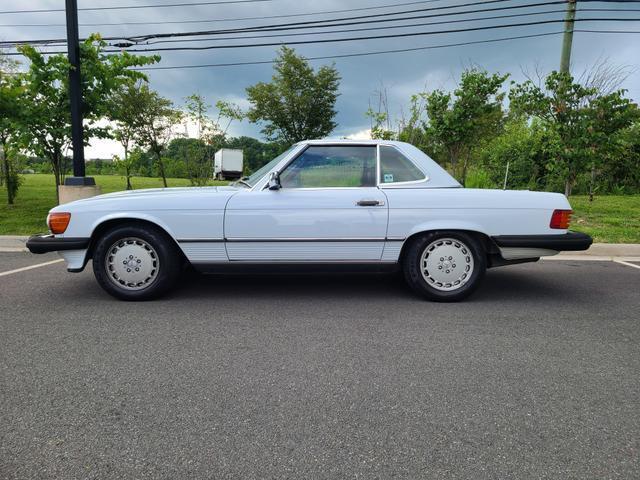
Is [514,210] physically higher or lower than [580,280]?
higher

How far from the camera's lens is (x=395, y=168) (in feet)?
13.8

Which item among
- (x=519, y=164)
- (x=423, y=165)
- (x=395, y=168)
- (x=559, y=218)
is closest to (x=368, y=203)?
(x=395, y=168)

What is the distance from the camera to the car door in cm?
395

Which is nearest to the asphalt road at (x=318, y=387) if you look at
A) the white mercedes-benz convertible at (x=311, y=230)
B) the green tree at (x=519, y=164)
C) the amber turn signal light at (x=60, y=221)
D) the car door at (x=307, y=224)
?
the white mercedes-benz convertible at (x=311, y=230)

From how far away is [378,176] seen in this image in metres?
4.15

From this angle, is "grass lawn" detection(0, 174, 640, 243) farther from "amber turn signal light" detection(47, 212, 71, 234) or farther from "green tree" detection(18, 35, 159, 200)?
"amber turn signal light" detection(47, 212, 71, 234)

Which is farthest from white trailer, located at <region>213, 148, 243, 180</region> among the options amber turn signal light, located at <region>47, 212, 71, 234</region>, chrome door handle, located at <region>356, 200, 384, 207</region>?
chrome door handle, located at <region>356, 200, 384, 207</region>

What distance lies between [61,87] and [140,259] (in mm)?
7623

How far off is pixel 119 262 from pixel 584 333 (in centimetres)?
398

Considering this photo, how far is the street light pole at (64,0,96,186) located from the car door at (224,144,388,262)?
17.9ft

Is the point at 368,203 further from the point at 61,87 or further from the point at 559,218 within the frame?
the point at 61,87

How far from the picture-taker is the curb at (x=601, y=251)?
6.51 meters

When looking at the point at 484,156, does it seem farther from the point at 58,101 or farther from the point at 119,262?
the point at 119,262

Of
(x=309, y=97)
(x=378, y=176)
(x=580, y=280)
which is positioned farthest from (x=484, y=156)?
(x=378, y=176)
